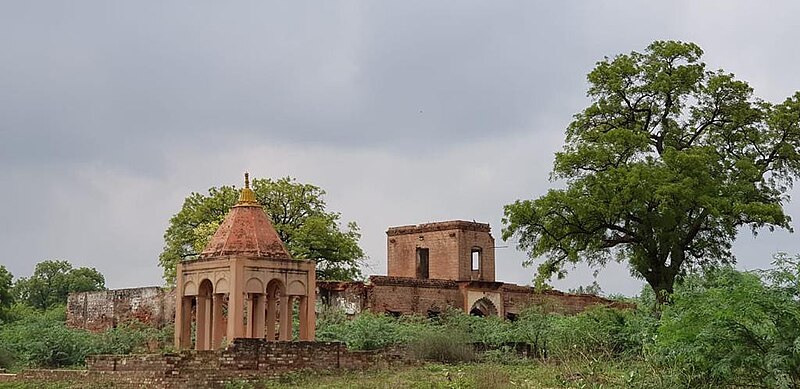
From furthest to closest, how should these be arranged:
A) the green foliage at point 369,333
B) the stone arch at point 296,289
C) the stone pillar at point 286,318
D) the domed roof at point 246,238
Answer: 1. the green foliage at point 369,333
2. the stone pillar at point 286,318
3. the stone arch at point 296,289
4. the domed roof at point 246,238

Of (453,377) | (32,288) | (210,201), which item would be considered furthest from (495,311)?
(32,288)

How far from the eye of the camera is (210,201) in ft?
139

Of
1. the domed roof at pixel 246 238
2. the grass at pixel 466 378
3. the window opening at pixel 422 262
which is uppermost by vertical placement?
the window opening at pixel 422 262

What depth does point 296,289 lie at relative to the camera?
919 inches

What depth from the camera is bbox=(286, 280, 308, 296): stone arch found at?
76.2ft

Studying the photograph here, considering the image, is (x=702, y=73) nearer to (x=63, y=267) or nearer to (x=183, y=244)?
(x=183, y=244)

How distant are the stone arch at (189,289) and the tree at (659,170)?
7.82 metres

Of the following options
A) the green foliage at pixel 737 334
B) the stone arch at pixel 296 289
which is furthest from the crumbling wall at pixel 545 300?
the green foliage at pixel 737 334

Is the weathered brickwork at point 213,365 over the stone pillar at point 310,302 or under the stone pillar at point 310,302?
under

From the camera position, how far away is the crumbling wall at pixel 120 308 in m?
38.5

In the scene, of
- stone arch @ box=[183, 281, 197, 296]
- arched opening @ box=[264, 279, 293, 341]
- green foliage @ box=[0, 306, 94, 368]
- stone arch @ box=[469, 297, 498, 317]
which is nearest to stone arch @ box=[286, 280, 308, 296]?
arched opening @ box=[264, 279, 293, 341]

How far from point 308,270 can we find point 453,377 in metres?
6.46

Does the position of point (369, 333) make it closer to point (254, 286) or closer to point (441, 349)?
point (441, 349)

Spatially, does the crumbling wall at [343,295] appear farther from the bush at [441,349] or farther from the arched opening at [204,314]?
the arched opening at [204,314]
